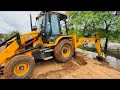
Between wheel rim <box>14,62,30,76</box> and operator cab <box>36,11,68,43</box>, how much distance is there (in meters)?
1.64

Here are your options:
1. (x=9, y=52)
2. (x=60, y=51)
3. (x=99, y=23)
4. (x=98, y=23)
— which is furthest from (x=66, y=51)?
(x=99, y=23)

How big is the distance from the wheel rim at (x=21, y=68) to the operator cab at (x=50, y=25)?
1.64 meters

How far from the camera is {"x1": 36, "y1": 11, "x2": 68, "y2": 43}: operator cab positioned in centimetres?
681

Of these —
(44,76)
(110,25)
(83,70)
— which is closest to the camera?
(44,76)

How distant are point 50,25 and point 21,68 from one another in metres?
2.30

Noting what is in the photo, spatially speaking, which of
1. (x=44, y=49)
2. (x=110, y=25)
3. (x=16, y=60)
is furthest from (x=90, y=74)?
(x=110, y=25)

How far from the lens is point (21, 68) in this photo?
557 centimetres

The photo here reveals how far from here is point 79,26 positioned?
1677cm

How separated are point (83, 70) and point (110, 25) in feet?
33.8

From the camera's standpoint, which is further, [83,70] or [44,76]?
[83,70]

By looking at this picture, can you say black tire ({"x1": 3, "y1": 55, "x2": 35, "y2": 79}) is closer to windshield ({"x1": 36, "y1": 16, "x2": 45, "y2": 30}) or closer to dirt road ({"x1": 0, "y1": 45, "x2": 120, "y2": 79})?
dirt road ({"x1": 0, "y1": 45, "x2": 120, "y2": 79})

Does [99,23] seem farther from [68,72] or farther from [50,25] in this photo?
[68,72]
